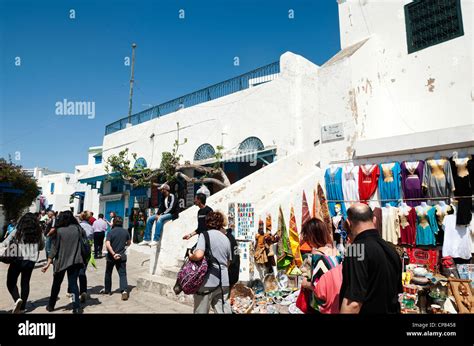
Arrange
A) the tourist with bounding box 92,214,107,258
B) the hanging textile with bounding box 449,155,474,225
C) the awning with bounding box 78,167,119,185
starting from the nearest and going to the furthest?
1. the hanging textile with bounding box 449,155,474,225
2. the tourist with bounding box 92,214,107,258
3. the awning with bounding box 78,167,119,185

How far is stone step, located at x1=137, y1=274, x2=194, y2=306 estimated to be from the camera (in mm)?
5547

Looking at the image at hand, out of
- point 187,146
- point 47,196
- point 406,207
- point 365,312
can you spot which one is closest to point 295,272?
point 406,207

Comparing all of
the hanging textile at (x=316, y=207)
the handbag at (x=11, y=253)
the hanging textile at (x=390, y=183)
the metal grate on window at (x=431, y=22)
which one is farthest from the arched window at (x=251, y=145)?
the handbag at (x=11, y=253)

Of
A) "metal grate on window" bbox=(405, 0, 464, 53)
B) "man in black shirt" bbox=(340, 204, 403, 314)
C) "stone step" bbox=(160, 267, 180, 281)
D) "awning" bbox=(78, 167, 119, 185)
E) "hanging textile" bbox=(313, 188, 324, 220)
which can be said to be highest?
"metal grate on window" bbox=(405, 0, 464, 53)

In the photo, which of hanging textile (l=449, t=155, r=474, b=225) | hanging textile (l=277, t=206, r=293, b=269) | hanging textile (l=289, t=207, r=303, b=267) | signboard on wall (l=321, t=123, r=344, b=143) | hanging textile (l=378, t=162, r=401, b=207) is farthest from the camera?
signboard on wall (l=321, t=123, r=344, b=143)

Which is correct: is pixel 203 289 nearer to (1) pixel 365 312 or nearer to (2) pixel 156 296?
(1) pixel 365 312

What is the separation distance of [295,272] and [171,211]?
3.24 metres

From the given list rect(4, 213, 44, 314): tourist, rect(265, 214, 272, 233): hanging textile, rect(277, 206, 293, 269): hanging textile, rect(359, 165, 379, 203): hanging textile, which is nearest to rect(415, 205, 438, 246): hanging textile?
rect(359, 165, 379, 203): hanging textile

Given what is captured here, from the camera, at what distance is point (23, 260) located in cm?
474

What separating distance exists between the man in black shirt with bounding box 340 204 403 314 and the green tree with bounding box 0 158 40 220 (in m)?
24.4

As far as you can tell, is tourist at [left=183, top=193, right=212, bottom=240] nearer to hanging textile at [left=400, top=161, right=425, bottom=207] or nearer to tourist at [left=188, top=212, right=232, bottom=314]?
tourist at [left=188, top=212, right=232, bottom=314]

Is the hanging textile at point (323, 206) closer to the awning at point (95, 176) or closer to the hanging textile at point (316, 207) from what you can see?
the hanging textile at point (316, 207)

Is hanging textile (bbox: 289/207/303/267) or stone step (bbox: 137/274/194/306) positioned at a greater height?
hanging textile (bbox: 289/207/303/267)
